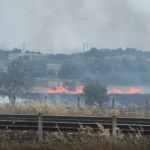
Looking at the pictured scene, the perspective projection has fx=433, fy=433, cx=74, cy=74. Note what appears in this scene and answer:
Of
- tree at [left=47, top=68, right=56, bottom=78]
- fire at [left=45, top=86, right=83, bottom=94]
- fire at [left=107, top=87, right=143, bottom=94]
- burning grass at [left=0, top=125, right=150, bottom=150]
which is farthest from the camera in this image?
tree at [left=47, top=68, right=56, bottom=78]

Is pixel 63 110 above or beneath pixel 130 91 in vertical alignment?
above

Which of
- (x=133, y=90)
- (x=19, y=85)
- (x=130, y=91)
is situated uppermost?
(x=19, y=85)

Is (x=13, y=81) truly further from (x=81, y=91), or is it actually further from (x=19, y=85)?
(x=81, y=91)

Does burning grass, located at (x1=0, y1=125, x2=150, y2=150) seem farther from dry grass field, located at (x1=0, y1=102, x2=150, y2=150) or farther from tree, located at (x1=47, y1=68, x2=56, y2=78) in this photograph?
tree, located at (x1=47, y1=68, x2=56, y2=78)

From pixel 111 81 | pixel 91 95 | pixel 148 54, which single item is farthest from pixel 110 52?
pixel 91 95

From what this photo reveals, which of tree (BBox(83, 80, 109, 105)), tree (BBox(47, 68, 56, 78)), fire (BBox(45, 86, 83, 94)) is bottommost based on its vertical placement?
fire (BBox(45, 86, 83, 94))

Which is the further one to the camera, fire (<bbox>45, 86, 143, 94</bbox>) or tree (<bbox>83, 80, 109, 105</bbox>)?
fire (<bbox>45, 86, 143, 94</bbox>)

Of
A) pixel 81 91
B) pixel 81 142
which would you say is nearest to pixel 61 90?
pixel 81 91

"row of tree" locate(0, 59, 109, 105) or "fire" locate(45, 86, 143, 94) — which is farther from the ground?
"row of tree" locate(0, 59, 109, 105)

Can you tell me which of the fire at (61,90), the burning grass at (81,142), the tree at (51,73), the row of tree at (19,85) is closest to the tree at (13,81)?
the row of tree at (19,85)

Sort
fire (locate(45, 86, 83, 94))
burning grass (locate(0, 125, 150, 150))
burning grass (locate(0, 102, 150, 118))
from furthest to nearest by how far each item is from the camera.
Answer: fire (locate(45, 86, 83, 94)) → burning grass (locate(0, 102, 150, 118)) → burning grass (locate(0, 125, 150, 150))

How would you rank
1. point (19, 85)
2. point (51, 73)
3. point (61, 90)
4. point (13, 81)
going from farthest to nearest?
point (51, 73), point (61, 90), point (19, 85), point (13, 81)

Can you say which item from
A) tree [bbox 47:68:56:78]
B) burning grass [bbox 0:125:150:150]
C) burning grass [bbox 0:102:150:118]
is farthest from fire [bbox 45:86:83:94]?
burning grass [bbox 0:125:150:150]

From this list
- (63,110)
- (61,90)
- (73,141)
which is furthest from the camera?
(61,90)
